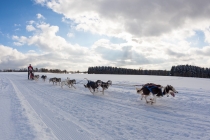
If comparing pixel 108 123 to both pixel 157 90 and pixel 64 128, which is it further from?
pixel 157 90

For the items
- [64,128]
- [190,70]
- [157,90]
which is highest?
[190,70]

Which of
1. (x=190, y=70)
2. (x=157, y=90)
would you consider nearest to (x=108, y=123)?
(x=157, y=90)

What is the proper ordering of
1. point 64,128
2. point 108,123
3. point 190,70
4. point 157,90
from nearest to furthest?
1. point 64,128
2. point 108,123
3. point 157,90
4. point 190,70

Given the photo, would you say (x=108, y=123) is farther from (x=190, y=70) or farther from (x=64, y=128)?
(x=190, y=70)

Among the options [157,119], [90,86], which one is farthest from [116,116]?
[90,86]

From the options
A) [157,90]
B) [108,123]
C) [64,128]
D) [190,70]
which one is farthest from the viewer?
[190,70]

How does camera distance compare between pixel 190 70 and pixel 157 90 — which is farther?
pixel 190 70

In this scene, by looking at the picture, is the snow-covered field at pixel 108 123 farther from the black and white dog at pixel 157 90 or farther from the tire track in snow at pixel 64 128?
the black and white dog at pixel 157 90

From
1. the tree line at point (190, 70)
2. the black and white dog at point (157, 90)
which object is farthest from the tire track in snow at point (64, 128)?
the tree line at point (190, 70)

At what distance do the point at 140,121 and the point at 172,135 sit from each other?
51.5 inches

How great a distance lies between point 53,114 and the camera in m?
6.73

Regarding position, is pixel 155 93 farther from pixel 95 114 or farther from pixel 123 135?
pixel 123 135

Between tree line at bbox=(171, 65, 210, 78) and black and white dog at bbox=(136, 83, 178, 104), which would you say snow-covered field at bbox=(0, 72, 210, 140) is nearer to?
black and white dog at bbox=(136, 83, 178, 104)

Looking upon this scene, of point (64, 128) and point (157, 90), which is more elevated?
point (157, 90)
